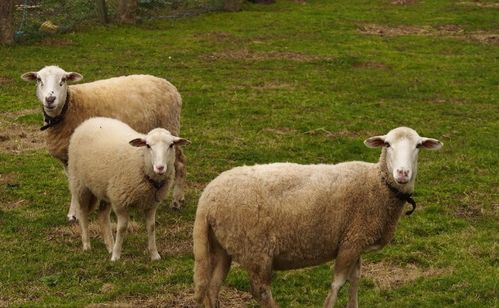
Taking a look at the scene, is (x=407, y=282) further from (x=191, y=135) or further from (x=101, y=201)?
(x=191, y=135)

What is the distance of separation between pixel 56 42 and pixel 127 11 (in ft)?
10.2

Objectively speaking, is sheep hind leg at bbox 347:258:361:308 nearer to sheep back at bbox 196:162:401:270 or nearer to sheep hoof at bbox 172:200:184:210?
sheep back at bbox 196:162:401:270

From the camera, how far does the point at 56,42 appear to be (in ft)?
67.9

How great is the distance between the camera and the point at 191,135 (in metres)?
13.1

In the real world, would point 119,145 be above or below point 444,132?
above

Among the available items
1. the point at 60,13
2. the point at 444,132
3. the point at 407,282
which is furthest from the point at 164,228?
the point at 60,13

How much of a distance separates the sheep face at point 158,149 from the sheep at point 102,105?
1.80 meters

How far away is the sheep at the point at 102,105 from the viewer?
30.6ft

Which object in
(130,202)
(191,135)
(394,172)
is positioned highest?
(394,172)

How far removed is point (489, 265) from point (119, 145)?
159 inches

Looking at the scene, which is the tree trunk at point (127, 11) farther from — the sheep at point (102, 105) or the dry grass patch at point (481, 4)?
the sheep at point (102, 105)

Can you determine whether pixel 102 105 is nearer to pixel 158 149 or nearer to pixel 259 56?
pixel 158 149

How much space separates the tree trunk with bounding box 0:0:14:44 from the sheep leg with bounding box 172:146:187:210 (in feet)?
38.0

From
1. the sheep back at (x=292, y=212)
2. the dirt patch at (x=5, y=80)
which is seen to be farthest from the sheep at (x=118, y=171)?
the dirt patch at (x=5, y=80)
